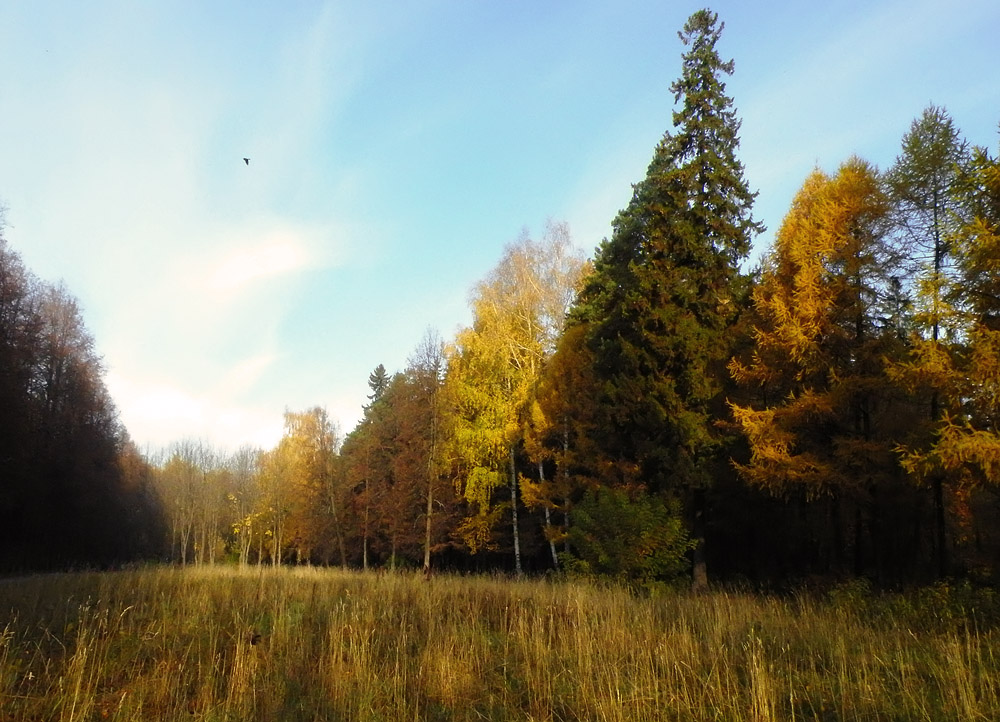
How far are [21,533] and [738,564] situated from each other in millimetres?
32043

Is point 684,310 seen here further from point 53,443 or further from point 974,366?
point 53,443

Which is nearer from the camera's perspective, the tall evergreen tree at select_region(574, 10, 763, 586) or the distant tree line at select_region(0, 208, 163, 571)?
the tall evergreen tree at select_region(574, 10, 763, 586)

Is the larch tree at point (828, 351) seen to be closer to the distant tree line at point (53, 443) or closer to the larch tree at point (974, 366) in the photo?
the larch tree at point (974, 366)

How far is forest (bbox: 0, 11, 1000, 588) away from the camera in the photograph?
587 inches

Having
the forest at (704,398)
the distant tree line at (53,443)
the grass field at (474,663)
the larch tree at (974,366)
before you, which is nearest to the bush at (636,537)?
the forest at (704,398)

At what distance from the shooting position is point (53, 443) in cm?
3169

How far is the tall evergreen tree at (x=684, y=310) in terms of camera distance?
59.5ft

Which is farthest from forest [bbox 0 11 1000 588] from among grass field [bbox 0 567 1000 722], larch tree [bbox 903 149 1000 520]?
grass field [bbox 0 567 1000 722]

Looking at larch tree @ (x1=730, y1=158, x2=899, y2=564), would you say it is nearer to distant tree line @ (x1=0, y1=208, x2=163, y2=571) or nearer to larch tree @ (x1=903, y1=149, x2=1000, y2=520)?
larch tree @ (x1=903, y1=149, x2=1000, y2=520)

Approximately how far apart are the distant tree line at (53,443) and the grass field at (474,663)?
64.7 feet

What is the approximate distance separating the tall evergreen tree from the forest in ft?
0.23

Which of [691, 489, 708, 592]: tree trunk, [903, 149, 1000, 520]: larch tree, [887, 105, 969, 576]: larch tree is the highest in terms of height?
[887, 105, 969, 576]: larch tree

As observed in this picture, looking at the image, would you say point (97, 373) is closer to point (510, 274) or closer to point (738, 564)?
point (510, 274)

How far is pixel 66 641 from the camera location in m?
7.55
